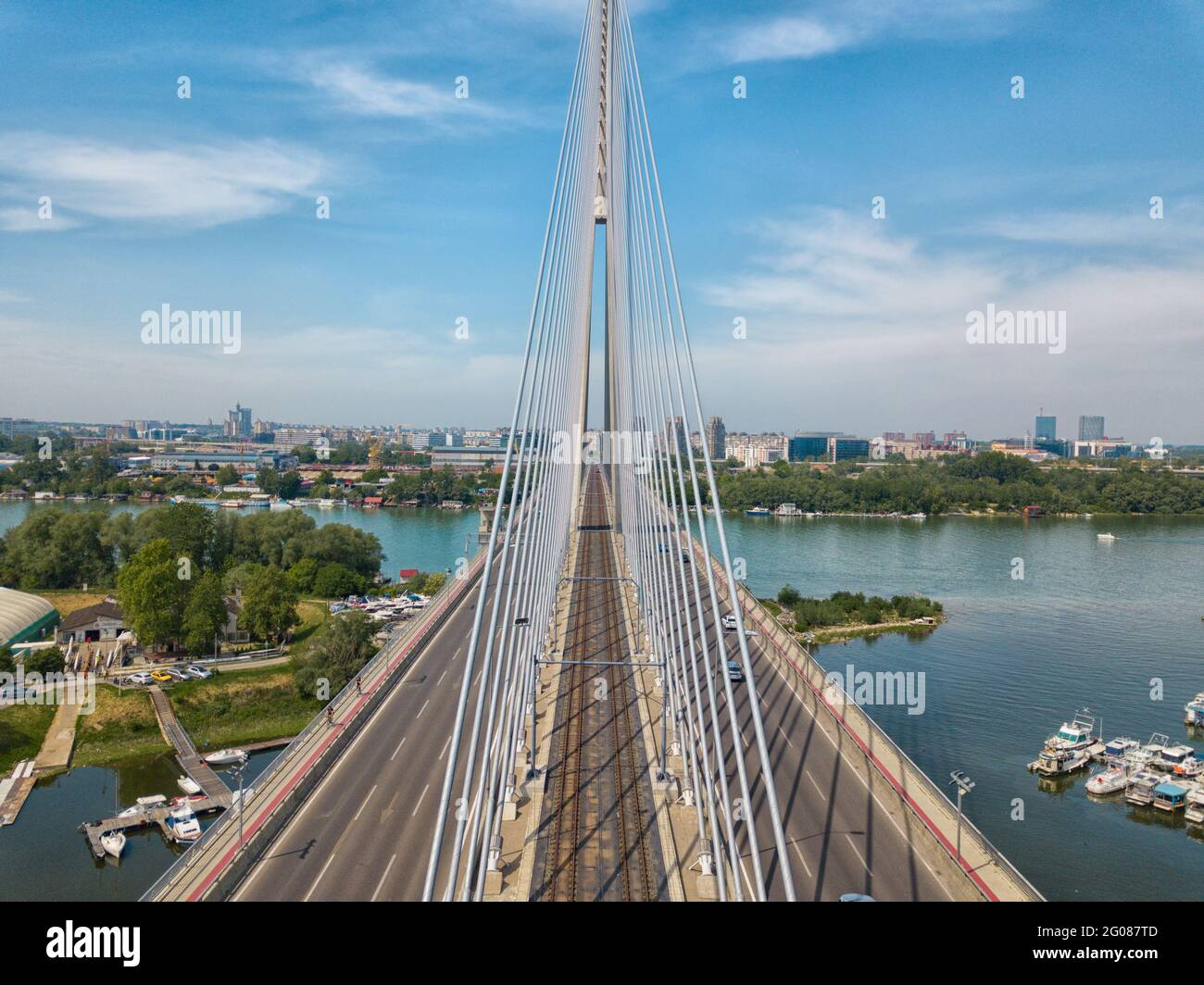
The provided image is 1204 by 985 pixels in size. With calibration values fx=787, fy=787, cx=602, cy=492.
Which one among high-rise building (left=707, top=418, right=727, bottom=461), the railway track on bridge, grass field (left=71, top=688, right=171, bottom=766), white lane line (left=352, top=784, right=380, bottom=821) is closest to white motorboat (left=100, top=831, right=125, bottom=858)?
grass field (left=71, top=688, right=171, bottom=766)

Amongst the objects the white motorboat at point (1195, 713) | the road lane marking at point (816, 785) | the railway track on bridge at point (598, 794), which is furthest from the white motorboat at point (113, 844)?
the white motorboat at point (1195, 713)

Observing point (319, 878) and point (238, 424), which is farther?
point (238, 424)

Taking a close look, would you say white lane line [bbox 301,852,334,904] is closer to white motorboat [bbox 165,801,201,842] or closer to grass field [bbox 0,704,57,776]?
white motorboat [bbox 165,801,201,842]

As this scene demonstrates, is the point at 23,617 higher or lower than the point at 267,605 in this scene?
lower

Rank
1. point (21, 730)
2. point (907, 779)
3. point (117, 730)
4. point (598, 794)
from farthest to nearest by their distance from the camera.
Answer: point (117, 730) < point (21, 730) < point (907, 779) < point (598, 794)

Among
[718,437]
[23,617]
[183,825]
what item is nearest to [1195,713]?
[183,825]

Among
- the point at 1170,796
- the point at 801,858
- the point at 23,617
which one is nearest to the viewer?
the point at 801,858

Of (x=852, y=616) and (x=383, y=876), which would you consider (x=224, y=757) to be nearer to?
(x=383, y=876)
